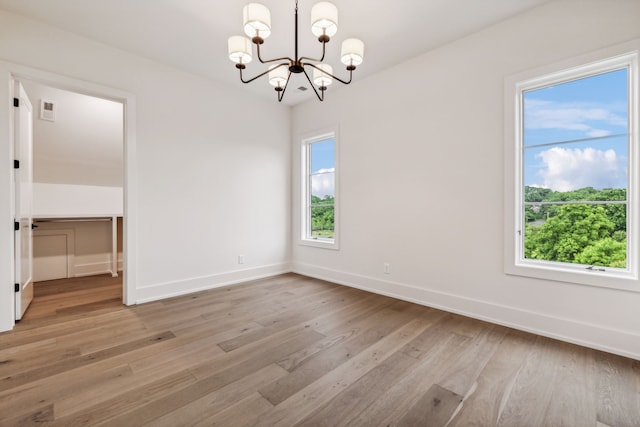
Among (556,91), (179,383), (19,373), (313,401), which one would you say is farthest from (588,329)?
(19,373)

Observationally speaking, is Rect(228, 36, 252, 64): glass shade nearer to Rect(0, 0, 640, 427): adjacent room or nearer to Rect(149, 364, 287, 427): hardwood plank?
Rect(0, 0, 640, 427): adjacent room

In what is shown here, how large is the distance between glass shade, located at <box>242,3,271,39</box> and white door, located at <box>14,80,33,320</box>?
2462mm

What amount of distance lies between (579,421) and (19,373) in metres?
3.32

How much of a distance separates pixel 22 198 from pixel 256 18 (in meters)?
2.90

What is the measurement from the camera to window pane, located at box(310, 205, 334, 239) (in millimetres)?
4398

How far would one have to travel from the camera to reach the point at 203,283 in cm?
379

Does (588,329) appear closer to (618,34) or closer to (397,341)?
(397,341)

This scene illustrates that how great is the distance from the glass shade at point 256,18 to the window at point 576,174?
7.28 ft

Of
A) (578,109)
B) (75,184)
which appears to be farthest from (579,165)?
(75,184)

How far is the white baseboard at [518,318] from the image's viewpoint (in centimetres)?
213

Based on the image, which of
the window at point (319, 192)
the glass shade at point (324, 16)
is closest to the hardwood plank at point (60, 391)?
the glass shade at point (324, 16)

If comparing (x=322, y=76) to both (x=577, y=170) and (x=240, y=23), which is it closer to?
(x=240, y=23)

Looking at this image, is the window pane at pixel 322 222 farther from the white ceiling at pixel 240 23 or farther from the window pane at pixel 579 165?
the window pane at pixel 579 165

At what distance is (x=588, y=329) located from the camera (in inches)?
88.2
